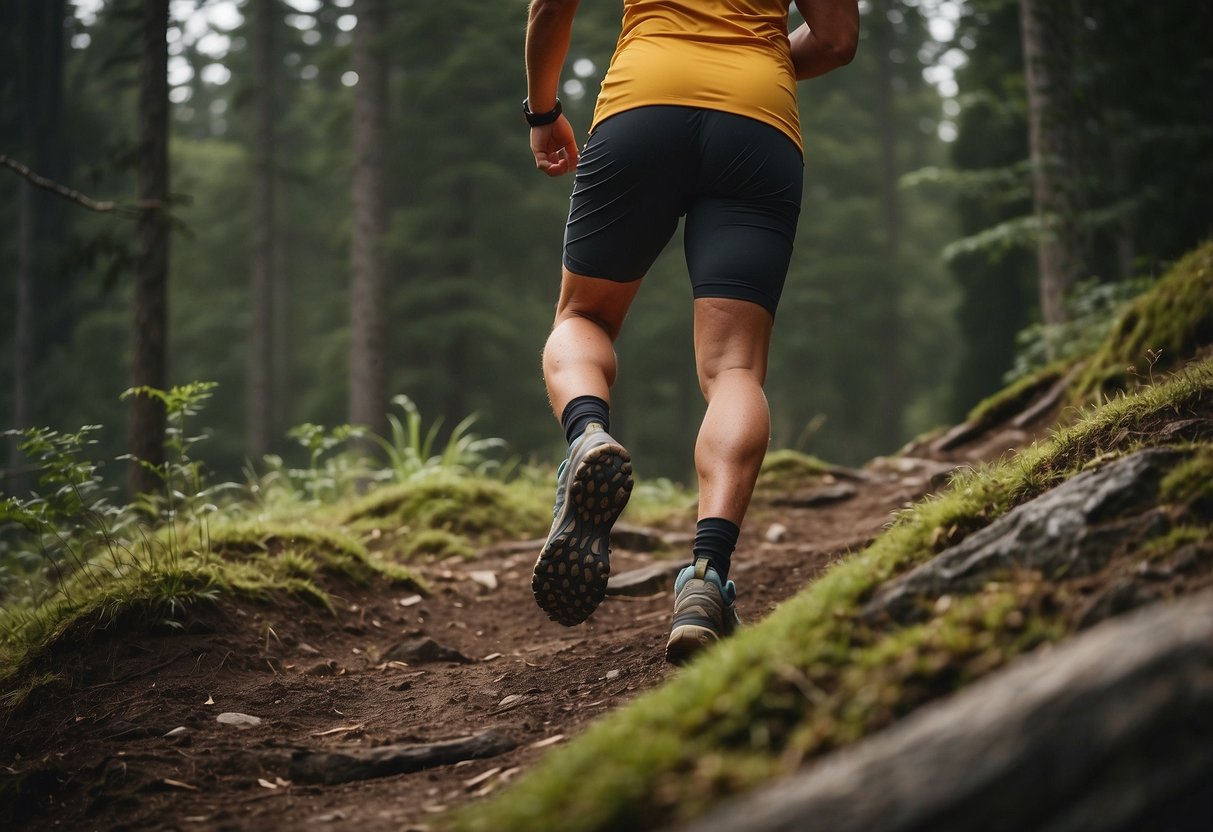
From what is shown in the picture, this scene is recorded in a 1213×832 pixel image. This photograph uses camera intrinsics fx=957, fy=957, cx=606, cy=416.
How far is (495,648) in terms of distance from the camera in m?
3.48

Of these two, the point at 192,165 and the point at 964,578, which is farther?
the point at 192,165

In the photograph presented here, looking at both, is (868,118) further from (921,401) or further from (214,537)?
(214,537)

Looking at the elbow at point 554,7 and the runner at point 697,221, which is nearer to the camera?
the runner at point 697,221

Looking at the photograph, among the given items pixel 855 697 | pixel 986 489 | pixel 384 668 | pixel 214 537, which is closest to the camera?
pixel 855 697

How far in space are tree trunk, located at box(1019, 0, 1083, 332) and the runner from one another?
23.2 ft

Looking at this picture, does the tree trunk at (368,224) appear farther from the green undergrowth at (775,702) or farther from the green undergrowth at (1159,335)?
the green undergrowth at (775,702)

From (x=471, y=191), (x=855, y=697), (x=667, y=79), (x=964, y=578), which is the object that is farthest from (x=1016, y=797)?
(x=471, y=191)

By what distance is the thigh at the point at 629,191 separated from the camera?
99.7 inches

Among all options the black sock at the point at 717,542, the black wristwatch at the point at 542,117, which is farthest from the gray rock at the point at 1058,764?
the black wristwatch at the point at 542,117

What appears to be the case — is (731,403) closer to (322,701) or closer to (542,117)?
(542,117)

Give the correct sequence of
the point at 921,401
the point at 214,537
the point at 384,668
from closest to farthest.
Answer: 1. the point at 384,668
2. the point at 214,537
3. the point at 921,401

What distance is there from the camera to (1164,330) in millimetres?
4281

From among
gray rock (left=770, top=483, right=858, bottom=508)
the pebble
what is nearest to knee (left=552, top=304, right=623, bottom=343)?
the pebble

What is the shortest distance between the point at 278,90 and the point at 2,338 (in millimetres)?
10639
